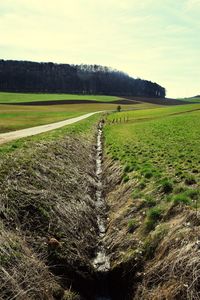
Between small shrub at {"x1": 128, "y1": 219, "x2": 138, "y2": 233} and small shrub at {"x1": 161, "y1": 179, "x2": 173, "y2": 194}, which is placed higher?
small shrub at {"x1": 161, "y1": 179, "x2": 173, "y2": 194}

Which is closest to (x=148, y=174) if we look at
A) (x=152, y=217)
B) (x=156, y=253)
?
(x=152, y=217)

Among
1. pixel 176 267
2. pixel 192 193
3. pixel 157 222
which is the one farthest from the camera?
pixel 192 193

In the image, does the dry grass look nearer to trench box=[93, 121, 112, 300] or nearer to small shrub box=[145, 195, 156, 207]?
trench box=[93, 121, 112, 300]

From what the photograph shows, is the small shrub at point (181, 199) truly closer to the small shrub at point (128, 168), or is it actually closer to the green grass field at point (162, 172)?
the green grass field at point (162, 172)

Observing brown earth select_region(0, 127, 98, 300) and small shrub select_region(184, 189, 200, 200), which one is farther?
small shrub select_region(184, 189, 200, 200)

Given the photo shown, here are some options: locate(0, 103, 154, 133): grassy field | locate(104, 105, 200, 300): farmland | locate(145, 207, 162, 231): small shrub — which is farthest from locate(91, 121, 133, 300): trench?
locate(0, 103, 154, 133): grassy field

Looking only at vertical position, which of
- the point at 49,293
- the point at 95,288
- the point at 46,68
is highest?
the point at 46,68

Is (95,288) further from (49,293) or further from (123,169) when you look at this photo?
(123,169)

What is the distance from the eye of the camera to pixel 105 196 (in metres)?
15.0

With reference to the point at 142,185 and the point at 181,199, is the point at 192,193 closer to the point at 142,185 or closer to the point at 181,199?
the point at 181,199

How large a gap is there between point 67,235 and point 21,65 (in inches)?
7298

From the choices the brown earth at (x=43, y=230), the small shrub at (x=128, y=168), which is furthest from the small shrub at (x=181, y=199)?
the small shrub at (x=128, y=168)

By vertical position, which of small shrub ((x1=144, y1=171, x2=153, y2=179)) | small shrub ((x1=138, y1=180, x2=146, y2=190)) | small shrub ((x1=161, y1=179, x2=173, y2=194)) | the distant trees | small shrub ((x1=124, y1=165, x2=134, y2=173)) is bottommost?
small shrub ((x1=124, y1=165, x2=134, y2=173))

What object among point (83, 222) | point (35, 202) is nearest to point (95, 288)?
point (83, 222)
